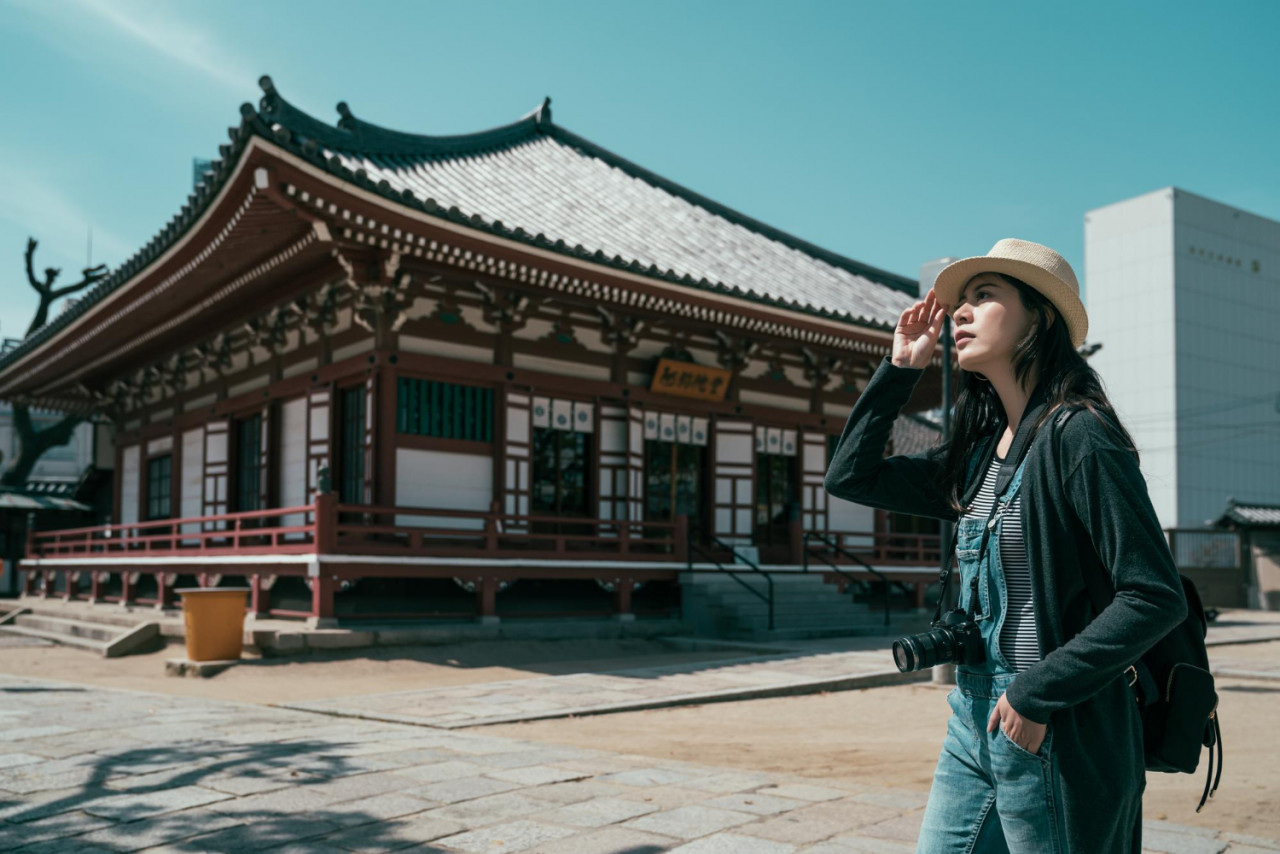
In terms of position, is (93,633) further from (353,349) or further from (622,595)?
(622,595)

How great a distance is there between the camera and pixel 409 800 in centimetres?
500

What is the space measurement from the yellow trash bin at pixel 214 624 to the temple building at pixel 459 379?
0.92 metres

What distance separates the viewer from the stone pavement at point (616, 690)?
8.30 metres

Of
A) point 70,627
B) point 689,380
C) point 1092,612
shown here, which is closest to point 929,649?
point 1092,612

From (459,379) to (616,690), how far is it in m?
6.00

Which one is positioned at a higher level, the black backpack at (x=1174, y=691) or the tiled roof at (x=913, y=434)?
the tiled roof at (x=913, y=434)

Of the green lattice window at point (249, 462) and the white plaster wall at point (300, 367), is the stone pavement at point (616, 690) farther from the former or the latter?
the green lattice window at point (249, 462)

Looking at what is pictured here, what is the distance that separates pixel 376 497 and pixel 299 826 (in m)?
9.22

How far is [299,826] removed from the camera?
4.55 metres

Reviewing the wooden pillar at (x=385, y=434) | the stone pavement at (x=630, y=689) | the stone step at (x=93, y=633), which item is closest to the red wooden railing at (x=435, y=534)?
the wooden pillar at (x=385, y=434)

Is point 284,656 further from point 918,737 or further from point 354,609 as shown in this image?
point 918,737

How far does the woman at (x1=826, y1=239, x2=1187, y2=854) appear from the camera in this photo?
1.93m

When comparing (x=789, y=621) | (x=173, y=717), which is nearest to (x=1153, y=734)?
(x=173, y=717)

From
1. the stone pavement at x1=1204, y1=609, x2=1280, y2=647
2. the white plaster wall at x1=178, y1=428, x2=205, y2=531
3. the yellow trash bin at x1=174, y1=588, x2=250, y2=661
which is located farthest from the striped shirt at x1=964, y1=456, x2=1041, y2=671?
the white plaster wall at x1=178, y1=428, x2=205, y2=531
